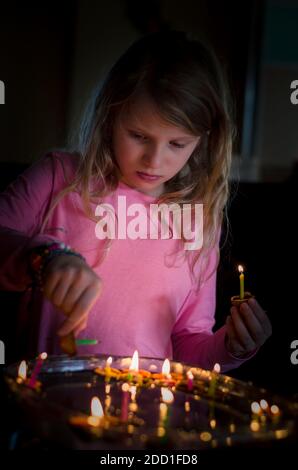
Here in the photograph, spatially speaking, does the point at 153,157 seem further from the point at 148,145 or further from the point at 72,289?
the point at 72,289

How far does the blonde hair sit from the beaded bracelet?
201mm

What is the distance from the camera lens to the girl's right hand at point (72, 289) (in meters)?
0.54

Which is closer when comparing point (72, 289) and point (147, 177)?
point (72, 289)

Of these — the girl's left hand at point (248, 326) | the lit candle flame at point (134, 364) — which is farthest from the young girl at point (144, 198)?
the lit candle flame at point (134, 364)

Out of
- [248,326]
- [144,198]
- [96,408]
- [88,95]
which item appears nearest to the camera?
[96,408]

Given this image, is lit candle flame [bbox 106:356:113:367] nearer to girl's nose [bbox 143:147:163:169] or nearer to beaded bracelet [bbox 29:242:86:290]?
beaded bracelet [bbox 29:242:86:290]

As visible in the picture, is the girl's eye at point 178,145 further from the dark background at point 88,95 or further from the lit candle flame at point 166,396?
the lit candle flame at point 166,396

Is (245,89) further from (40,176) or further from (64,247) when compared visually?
(64,247)

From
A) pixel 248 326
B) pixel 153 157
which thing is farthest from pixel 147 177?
pixel 248 326

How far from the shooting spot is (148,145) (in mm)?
744

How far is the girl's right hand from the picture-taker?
0.54m

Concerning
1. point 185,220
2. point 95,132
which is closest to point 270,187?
point 185,220

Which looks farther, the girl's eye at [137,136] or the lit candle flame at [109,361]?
the girl's eye at [137,136]

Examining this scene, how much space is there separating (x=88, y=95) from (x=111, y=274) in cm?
46
